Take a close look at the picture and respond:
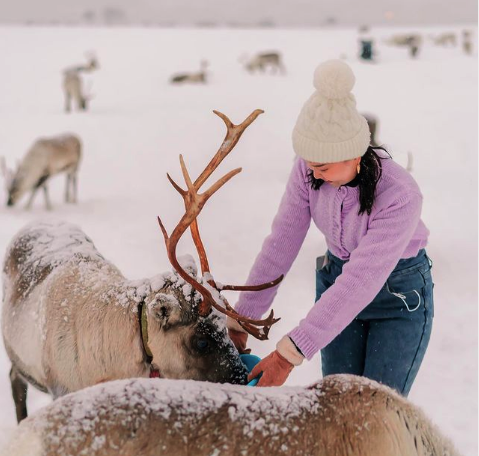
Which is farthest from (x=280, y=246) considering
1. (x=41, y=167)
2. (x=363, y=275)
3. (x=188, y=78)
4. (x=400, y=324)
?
(x=188, y=78)

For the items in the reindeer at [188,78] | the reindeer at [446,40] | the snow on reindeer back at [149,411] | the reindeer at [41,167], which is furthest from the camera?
the reindeer at [446,40]

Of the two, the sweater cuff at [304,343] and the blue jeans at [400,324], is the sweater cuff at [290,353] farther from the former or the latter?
the blue jeans at [400,324]

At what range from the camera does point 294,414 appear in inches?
54.8

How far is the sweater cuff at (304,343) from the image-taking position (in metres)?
1.86

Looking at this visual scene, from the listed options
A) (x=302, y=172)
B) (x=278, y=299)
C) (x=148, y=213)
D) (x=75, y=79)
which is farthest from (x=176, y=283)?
(x=75, y=79)

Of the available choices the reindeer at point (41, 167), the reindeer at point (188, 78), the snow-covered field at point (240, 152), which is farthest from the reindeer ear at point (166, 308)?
the reindeer at point (188, 78)

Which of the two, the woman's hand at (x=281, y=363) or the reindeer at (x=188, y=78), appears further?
the reindeer at (x=188, y=78)

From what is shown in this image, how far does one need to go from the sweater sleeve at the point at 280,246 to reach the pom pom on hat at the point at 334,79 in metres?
0.39

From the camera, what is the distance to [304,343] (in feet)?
6.11

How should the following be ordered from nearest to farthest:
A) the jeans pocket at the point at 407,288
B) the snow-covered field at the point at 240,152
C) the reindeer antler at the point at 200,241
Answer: the reindeer antler at the point at 200,241
the jeans pocket at the point at 407,288
the snow-covered field at the point at 240,152

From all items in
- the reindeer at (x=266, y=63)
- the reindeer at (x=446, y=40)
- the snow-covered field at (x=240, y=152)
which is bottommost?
the snow-covered field at (x=240, y=152)

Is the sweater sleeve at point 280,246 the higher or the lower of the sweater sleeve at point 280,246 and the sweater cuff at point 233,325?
the higher

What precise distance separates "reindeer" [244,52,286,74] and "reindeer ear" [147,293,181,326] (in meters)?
18.9

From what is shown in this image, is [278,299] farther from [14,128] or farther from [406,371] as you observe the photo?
[14,128]
